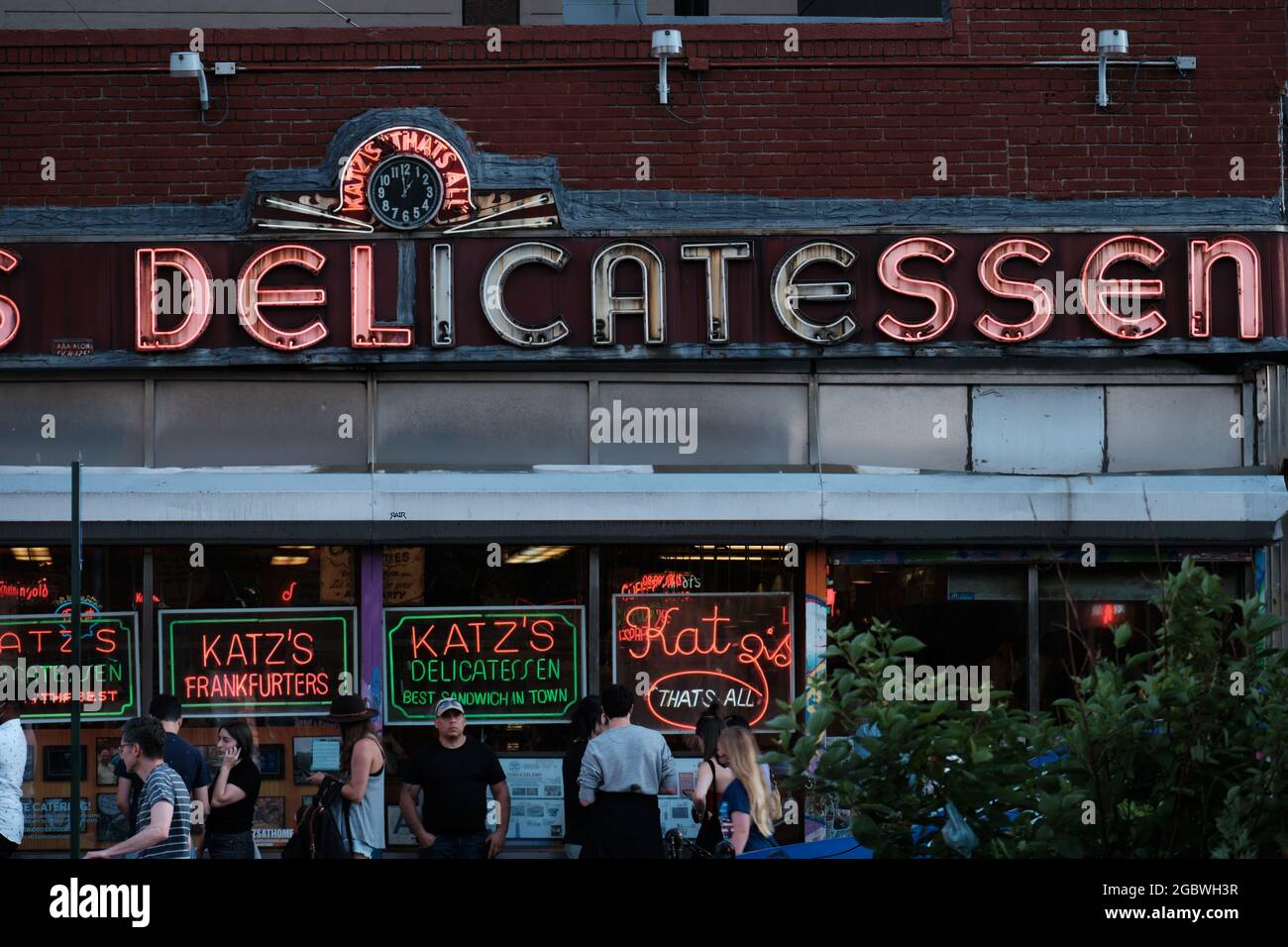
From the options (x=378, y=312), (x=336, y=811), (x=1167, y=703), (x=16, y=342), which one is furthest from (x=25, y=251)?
(x=1167, y=703)

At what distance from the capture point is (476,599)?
482 inches

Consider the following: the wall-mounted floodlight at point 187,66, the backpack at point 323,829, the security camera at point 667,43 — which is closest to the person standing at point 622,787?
the backpack at point 323,829

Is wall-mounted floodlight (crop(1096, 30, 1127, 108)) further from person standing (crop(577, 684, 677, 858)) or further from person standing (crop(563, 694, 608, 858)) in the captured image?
person standing (crop(577, 684, 677, 858))

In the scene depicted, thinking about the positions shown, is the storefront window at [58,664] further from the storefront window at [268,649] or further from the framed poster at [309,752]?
the framed poster at [309,752]

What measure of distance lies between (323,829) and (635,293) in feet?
17.3

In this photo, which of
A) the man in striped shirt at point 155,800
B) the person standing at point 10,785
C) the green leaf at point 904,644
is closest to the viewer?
the green leaf at point 904,644

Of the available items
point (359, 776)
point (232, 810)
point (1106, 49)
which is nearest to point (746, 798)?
point (359, 776)

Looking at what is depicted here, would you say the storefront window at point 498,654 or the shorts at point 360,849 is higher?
the storefront window at point 498,654

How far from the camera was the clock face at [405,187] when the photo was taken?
12430 mm

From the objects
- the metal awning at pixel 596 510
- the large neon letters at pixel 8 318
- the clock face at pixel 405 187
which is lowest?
the metal awning at pixel 596 510

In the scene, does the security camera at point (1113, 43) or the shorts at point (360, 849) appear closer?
the shorts at point (360, 849)

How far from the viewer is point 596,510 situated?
39.3 ft

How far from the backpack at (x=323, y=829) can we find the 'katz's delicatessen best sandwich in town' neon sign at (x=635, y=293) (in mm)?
4359

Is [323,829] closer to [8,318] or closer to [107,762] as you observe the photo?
[107,762]
